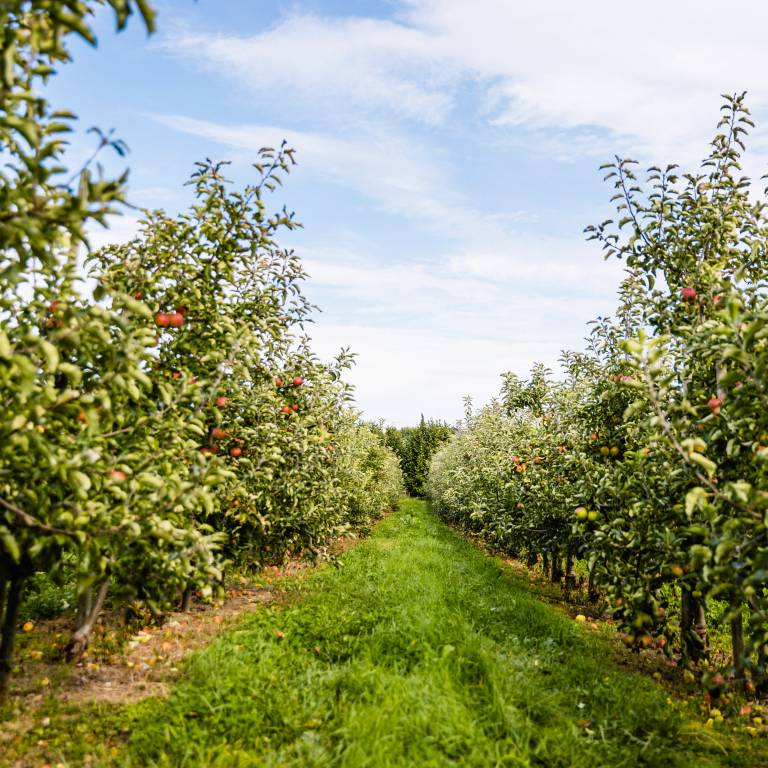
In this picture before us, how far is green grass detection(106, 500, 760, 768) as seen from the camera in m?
3.80

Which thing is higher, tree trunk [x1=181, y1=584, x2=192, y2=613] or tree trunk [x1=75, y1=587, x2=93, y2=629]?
tree trunk [x1=75, y1=587, x2=93, y2=629]

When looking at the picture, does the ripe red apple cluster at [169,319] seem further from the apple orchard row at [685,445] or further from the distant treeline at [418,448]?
the distant treeline at [418,448]

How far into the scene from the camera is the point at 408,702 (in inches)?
168

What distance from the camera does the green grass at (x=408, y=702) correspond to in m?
3.80

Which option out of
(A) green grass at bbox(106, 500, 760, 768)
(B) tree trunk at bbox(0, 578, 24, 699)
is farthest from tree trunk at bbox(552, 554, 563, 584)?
(B) tree trunk at bbox(0, 578, 24, 699)

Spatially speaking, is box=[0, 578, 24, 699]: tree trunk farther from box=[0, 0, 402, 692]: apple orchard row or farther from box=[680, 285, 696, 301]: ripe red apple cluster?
box=[680, 285, 696, 301]: ripe red apple cluster

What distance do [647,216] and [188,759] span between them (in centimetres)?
673

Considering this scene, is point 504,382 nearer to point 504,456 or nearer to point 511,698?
point 504,456

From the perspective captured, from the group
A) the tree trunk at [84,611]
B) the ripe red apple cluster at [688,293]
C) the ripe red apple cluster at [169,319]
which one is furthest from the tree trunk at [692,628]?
the tree trunk at [84,611]

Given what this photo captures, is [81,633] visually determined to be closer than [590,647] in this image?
Yes

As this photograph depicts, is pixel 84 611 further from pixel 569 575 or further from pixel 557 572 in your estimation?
pixel 557 572

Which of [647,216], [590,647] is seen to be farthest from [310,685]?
[647,216]

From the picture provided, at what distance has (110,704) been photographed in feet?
14.4

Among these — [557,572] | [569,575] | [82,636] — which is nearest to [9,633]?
[82,636]
